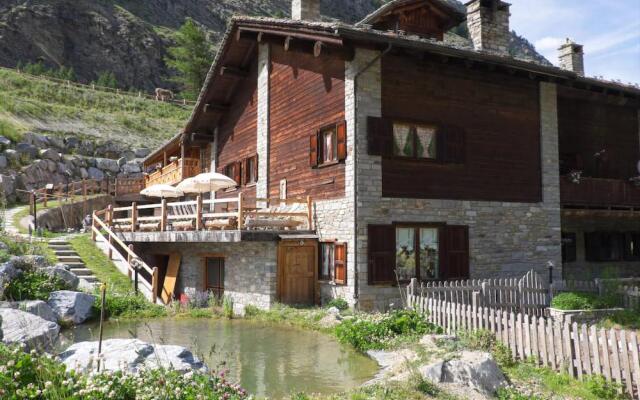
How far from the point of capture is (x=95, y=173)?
3941cm

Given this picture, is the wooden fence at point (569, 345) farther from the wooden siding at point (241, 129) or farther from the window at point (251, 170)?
the wooden siding at point (241, 129)

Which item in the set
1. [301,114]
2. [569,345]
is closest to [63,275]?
[301,114]

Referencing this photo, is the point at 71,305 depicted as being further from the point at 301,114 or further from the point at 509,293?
the point at 509,293

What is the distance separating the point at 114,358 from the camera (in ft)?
22.6

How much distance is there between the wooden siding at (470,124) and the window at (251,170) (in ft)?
23.3

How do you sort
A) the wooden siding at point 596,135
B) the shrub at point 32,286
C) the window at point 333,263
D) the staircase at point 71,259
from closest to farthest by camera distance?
the shrub at point 32,286, the window at point 333,263, the staircase at point 71,259, the wooden siding at point 596,135

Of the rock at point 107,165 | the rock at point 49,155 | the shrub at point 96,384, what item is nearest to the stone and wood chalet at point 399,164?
the shrub at point 96,384

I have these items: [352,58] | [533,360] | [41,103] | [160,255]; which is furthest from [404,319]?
[41,103]

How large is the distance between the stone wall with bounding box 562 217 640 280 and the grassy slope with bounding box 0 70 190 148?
114 ft

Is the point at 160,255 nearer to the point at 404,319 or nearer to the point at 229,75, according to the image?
the point at 229,75

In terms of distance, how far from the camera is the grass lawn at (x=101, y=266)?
1692 cm

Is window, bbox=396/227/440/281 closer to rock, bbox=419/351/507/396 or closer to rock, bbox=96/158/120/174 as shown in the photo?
rock, bbox=419/351/507/396

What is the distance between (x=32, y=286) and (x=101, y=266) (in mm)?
6117

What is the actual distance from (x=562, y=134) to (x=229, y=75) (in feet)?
42.8
